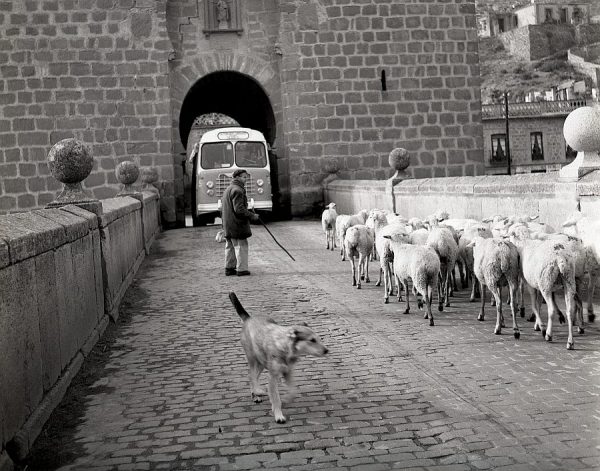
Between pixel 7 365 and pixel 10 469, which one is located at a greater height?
Result: pixel 7 365

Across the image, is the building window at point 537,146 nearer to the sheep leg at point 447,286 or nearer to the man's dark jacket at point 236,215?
the man's dark jacket at point 236,215

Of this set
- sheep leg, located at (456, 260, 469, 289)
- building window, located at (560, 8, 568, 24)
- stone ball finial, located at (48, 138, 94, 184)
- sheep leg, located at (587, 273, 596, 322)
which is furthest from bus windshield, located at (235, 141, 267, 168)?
building window, located at (560, 8, 568, 24)

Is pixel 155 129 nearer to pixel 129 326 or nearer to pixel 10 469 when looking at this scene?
pixel 129 326

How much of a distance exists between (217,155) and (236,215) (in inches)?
423

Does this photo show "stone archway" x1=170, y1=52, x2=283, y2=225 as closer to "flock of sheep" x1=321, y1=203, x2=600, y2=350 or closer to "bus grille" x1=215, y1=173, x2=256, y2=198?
"bus grille" x1=215, y1=173, x2=256, y2=198

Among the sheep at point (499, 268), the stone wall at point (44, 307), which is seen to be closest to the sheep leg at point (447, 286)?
the sheep at point (499, 268)

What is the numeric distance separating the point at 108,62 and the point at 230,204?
12418 mm

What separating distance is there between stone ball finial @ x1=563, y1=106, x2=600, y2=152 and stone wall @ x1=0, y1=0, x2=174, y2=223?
50.5 feet

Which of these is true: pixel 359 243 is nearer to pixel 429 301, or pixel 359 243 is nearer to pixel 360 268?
pixel 360 268

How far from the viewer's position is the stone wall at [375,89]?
948 inches

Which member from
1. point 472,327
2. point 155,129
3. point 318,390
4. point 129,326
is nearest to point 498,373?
point 318,390

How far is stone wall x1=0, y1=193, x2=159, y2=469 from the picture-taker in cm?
465

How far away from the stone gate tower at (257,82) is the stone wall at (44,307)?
49.1 ft

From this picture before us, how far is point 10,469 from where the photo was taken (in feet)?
14.2
